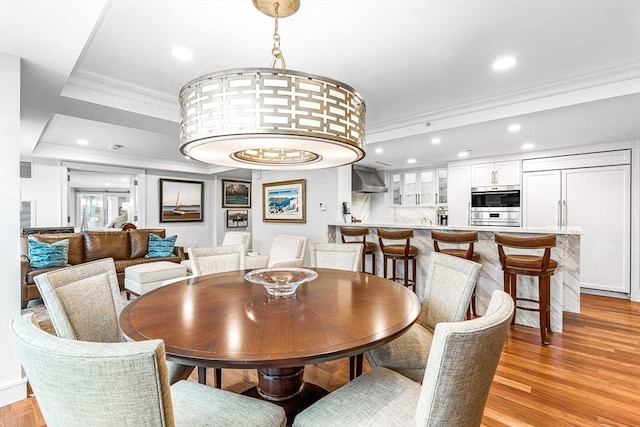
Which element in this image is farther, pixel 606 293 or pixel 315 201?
pixel 315 201

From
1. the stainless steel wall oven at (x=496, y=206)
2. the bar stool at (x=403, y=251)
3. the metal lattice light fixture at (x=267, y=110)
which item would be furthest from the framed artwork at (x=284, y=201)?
the metal lattice light fixture at (x=267, y=110)

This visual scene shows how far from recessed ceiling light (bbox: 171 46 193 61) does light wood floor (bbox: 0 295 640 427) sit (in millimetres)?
2379

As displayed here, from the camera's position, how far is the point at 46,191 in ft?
17.9

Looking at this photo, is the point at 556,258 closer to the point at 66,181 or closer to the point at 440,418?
the point at 440,418

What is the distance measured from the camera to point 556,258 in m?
3.14

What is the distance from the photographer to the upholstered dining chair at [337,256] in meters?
2.68

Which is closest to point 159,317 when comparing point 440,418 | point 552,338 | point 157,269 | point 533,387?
point 440,418

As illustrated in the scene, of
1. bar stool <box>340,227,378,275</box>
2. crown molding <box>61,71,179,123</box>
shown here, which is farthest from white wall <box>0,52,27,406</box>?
bar stool <box>340,227,378,275</box>

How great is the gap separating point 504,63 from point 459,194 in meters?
3.62

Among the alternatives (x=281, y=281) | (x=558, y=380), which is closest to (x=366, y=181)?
(x=558, y=380)

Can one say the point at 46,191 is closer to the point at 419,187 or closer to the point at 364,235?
the point at 364,235

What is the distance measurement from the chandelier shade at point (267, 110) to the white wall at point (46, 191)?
5785 mm

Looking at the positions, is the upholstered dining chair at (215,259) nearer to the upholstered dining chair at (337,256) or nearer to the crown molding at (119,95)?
the upholstered dining chair at (337,256)

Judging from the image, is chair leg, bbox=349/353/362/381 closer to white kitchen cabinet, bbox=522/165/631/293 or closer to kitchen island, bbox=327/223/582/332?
kitchen island, bbox=327/223/582/332
